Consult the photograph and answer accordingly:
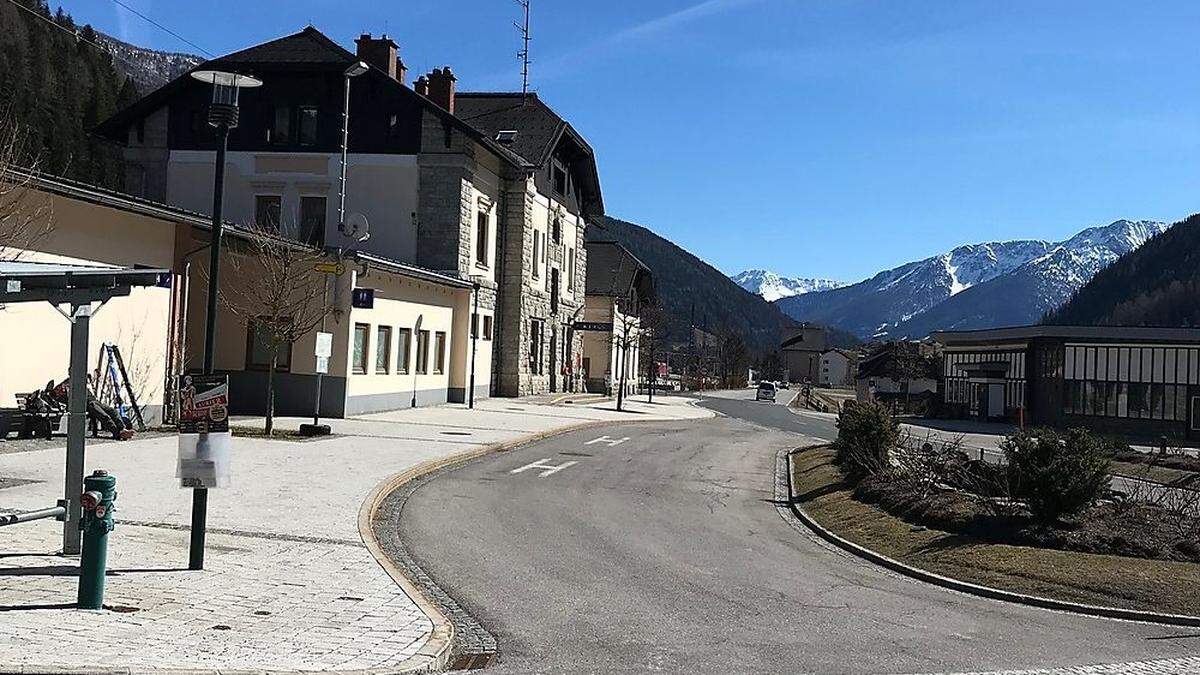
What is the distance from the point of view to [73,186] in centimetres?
2077

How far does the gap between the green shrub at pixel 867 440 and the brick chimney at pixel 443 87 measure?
30.4 m

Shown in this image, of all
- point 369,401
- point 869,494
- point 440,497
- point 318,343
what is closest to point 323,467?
point 440,497

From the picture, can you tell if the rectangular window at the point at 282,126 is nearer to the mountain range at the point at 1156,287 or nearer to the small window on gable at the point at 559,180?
the small window on gable at the point at 559,180

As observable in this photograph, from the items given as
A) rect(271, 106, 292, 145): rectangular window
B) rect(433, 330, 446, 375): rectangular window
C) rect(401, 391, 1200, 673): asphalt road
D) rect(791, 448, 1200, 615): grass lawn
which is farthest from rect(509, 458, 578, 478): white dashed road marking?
rect(271, 106, 292, 145): rectangular window

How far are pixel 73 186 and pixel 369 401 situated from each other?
13.7 meters

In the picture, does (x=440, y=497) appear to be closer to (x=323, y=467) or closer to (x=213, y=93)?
(x=323, y=467)

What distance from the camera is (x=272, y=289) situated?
83.0 feet

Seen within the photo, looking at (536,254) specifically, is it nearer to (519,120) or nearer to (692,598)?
(519,120)

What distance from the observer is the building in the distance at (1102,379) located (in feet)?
174

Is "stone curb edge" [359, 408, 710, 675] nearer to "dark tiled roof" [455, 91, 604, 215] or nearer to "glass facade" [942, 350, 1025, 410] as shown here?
"dark tiled roof" [455, 91, 604, 215]

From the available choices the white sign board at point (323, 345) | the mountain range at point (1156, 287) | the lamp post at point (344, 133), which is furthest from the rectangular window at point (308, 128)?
the mountain range at point (1156, 287)

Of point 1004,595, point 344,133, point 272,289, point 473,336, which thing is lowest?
point 1004,595

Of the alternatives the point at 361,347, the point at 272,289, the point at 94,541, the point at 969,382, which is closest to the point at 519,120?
the point at 361,347

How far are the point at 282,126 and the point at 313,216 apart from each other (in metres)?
3.40
